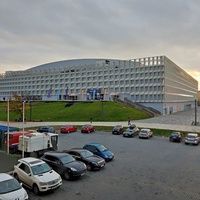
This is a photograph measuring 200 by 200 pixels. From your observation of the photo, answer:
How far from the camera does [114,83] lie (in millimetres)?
90750

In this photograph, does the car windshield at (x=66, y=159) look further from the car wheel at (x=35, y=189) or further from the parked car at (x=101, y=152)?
the parked car at (x=101, y=152)

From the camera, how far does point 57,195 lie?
1265cm

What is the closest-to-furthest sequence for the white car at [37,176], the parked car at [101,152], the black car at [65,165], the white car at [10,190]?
the white car at [10,190] < the white car at [37,176] < the black car at [65,165] < the parked car at [101,152]

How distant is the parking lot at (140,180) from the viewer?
12695 mm

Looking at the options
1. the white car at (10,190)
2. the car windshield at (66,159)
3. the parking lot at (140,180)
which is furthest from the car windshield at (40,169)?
the car windshield at (66,159)

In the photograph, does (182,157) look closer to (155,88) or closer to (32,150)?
(32,150)

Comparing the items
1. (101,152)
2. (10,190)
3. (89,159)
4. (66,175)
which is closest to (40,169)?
(66,175)

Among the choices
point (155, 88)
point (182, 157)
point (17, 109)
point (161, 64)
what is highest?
point (161, 64)

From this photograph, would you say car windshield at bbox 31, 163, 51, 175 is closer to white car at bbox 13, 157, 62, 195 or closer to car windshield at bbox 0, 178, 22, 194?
white car at bbox 13, 157, 62, 195

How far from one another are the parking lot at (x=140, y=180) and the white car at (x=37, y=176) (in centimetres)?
43

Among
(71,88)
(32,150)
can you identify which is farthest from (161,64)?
(32,150)

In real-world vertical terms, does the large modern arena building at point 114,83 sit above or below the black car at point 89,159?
above

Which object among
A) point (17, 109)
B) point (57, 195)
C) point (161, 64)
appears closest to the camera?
point (57, 195)

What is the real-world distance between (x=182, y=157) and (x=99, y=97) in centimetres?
7173
